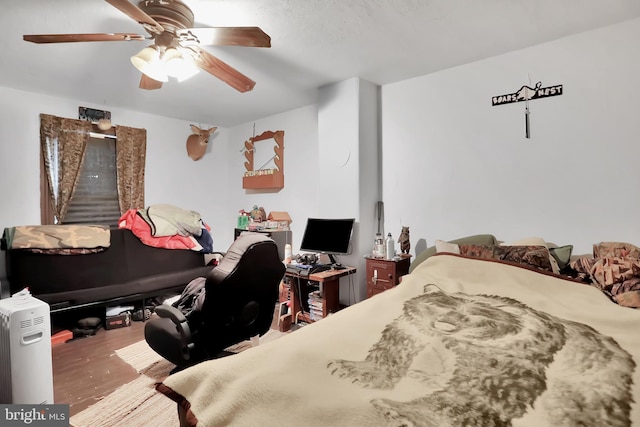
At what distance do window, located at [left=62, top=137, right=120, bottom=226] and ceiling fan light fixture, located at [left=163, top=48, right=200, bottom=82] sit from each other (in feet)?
8.81

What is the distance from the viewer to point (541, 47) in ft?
8.76

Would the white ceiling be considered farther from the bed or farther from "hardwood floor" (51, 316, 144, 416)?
"hardwood floor" (51, 316, 144, 416)

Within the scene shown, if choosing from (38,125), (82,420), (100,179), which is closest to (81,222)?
(100,179)

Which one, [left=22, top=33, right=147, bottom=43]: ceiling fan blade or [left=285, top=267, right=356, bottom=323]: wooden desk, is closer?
[left=22, top=33, right=147, bottom=43]: ceiling fan blade

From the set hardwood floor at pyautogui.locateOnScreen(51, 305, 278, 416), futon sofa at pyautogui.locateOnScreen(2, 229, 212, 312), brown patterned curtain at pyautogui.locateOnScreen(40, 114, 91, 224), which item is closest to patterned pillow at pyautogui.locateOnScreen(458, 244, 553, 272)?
hardwood floor at pyautogui.locateOnScreen(51, 305, 278, 416)

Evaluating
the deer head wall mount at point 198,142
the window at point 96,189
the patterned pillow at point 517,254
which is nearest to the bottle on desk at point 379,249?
the patterned pillow at point 517,254

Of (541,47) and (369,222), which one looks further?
(369,222)

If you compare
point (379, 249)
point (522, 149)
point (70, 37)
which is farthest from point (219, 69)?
point (522, 149)

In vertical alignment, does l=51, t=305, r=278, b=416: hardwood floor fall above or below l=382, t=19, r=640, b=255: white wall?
below

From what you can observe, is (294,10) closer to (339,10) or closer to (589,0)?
(339,10)

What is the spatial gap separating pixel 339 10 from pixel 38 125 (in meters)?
3.78

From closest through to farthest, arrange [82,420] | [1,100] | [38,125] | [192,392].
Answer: [192,392] < [82,420] < [1,100] < [38,125]

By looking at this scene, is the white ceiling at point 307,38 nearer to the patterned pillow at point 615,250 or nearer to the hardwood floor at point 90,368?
the patterned pillow at point 615,250

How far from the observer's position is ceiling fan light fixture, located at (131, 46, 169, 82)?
6.86 feet
